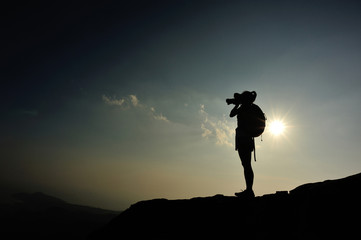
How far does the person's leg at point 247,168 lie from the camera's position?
6.34 metres

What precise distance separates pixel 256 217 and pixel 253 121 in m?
3.25

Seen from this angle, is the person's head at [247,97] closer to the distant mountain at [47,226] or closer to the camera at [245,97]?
the camera at [245,97]

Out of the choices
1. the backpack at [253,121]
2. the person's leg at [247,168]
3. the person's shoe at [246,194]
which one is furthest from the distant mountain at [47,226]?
the backpack at [253,121]

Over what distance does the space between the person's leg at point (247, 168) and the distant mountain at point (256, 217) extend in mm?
602

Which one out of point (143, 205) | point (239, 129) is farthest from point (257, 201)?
point (143, 205)

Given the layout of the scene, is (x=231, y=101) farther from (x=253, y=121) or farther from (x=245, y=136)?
(x=245, y=136)

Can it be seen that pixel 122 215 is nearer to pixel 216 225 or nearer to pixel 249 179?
pixel 216 225

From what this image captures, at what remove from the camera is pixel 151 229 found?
19.8 ft

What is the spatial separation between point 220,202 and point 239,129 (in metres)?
2.81

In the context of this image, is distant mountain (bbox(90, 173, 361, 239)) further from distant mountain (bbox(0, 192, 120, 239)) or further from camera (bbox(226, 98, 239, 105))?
distant mountain (bbox(0, 192, 120, 239))

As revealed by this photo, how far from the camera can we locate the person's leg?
6.34 m

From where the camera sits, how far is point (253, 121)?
6.68 m

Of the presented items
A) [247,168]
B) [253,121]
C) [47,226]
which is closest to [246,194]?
[247,168]

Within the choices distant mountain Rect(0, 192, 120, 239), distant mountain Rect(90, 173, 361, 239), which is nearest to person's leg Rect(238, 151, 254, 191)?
distant mountain Rect(90, 173, 361, 239)
